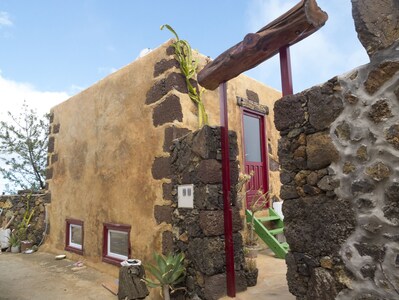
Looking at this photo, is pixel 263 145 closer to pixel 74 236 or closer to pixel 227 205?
pixel 227 205

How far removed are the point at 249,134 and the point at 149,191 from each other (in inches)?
92.4

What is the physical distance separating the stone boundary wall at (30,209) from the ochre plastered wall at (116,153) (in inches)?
29.3

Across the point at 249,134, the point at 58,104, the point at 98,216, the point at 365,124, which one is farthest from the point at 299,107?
the point at 58,104

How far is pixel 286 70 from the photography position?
2.63 metres

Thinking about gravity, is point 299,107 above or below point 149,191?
above

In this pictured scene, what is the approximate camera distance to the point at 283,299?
300cm

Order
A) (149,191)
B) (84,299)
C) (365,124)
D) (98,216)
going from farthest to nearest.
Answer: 1. (98,216)
2. (149,191)
3. (84,299)
4. (365,124)

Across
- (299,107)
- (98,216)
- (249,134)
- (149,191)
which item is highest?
(249,134)

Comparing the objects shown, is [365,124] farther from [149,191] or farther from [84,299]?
[84,299]

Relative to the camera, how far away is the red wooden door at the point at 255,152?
5.69 metres

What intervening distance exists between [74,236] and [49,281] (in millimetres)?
1563

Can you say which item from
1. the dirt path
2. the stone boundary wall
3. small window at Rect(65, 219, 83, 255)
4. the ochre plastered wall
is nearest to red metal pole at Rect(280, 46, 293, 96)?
the ochre plastered wall

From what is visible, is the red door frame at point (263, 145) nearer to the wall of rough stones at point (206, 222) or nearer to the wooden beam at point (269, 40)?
the wall of rough stones at point (206, 222)

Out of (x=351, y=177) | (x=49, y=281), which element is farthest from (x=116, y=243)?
(x=351, y=177)
